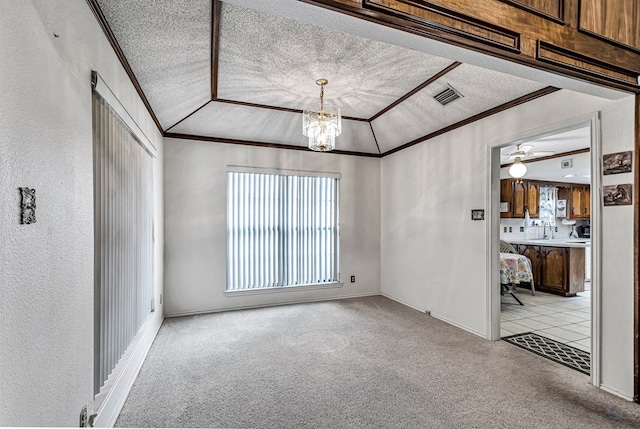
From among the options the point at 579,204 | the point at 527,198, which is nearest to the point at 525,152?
the point at 527,198

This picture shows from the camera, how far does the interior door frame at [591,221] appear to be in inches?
99.0

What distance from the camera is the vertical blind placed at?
1896mm

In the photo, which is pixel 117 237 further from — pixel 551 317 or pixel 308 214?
pixel 551 317

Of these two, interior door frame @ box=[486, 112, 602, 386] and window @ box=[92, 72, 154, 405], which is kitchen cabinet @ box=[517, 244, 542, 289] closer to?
interior door frame @ box=[486, 112, 602, 386]

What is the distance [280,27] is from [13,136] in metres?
1.84

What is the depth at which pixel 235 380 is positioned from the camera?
2.63 metres

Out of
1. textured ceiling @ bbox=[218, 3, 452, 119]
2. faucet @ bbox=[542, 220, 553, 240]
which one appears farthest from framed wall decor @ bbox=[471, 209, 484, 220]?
faucet @ bbox=[542, 220, 553, 240]

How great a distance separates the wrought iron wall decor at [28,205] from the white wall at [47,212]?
31 mm

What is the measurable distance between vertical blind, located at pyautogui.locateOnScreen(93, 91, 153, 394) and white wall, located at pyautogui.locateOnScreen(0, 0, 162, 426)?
194 millimetres

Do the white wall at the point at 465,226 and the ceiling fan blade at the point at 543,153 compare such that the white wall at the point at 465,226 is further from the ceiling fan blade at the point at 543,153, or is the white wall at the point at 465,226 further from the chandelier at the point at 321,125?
the ceiling fan blade at the point at 543,153

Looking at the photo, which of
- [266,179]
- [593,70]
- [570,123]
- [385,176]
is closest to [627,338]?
[570,123]

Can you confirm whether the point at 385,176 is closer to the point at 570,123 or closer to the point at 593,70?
the point at 570,123

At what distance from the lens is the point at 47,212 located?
1274 millimetres

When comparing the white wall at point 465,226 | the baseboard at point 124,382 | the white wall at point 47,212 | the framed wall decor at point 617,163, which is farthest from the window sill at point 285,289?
the framed wall decor at point 617,163
